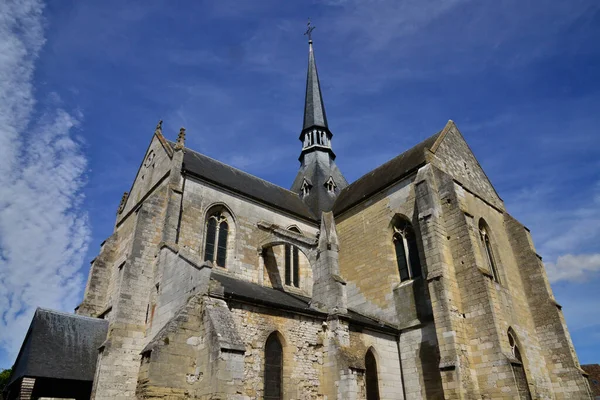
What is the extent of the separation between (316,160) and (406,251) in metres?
11.1

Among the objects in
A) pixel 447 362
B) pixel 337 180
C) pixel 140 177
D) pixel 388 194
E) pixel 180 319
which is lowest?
pixel 447 362

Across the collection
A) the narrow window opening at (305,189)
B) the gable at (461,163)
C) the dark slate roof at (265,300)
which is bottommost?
the dark slate roof at (265,300)

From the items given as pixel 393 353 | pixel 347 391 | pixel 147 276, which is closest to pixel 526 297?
pixel 393 353

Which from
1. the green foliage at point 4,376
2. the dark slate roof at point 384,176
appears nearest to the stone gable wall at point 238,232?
the dark slate roof at point 384,176

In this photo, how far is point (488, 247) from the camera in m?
15.6

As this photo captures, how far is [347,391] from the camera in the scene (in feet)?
35.2

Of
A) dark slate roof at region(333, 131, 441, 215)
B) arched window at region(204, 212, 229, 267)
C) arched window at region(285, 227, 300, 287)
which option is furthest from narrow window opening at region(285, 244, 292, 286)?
dark slate roof at region(333, 131, 441, 215)

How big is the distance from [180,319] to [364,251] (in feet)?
27.9

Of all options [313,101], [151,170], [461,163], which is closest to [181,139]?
[151,170]

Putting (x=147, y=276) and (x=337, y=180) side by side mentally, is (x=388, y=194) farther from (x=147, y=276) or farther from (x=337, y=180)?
(x=147, y=276)

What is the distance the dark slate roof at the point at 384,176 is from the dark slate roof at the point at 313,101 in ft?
25.9

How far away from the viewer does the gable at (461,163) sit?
16031mm

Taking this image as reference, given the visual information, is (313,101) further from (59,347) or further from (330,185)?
(59,347)

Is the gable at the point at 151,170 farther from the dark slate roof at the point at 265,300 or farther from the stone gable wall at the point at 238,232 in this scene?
the dark slate roof at the point at 265,300
